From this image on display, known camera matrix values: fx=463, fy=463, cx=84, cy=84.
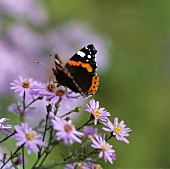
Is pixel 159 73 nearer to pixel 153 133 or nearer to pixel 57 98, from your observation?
pixel 153 133

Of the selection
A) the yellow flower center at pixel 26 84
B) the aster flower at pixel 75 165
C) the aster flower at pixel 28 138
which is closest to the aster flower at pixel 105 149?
the aster flower at pixel 75 165

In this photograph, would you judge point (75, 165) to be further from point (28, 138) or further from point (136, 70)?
point (136, 70)

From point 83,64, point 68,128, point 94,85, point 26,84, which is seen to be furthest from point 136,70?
point 68,128

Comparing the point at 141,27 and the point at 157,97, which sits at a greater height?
the point at 141,27

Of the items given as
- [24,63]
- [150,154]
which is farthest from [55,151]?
[150,154]

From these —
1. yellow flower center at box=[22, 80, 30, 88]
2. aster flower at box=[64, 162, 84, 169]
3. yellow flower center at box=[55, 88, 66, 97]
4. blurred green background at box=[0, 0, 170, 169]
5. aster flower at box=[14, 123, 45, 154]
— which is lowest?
aster flower at box=[64, 162, 84, 169]

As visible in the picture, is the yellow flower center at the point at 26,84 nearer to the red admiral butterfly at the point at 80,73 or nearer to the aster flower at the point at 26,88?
the aster flower at the point at 26,88

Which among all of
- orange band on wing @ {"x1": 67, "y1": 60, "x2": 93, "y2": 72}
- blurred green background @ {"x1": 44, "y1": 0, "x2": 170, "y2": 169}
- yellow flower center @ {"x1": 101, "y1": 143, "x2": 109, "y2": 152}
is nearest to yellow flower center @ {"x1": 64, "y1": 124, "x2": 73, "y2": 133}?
yellow flower center @ {"x1": 101, "y1": 143, "x2": 109, "y2": 152}

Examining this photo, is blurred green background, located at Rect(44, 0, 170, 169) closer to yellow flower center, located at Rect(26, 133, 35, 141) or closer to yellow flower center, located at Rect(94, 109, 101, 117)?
yellow flower center, located at Rect(94, 109, 101, 117)
